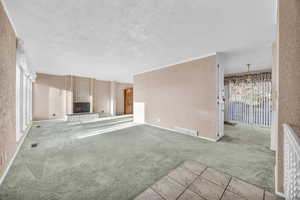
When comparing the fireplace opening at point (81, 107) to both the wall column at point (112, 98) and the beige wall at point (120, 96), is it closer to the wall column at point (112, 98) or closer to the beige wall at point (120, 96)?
the wall column at point (112, 98)

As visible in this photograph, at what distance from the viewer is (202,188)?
1442 millimetres

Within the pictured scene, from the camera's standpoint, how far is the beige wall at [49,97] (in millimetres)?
5507

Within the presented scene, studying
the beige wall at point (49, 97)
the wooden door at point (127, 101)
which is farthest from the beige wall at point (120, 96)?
the beige wall at point (49, 97)

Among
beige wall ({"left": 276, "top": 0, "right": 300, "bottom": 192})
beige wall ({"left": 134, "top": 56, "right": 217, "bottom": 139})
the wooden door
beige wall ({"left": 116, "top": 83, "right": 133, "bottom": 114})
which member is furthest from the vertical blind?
beige wall ({"left": 116, "top": 83, "right": 133, "bottom": 114})

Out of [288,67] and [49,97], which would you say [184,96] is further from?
[49,97]

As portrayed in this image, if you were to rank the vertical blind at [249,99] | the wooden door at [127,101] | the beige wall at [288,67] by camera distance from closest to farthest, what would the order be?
the beige wall at [288,67] < the vertical blind at [249,99] < the wooden door at [127,101]

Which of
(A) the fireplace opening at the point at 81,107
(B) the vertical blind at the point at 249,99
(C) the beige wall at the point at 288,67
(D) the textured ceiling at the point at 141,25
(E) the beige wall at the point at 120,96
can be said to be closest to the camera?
(C) the beige wall at the point at 288,67

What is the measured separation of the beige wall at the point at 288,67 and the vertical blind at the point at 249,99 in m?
4.03

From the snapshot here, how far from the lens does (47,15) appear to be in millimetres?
1709

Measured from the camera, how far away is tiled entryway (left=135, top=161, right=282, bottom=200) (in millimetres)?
1317

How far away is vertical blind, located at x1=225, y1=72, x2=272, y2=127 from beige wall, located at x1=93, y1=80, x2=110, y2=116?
280 inches

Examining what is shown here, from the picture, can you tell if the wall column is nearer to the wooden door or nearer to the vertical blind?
the wooden door

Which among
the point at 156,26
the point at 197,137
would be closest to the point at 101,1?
the point at 156,26

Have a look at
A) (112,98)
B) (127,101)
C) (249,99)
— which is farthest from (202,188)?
(127,101)
